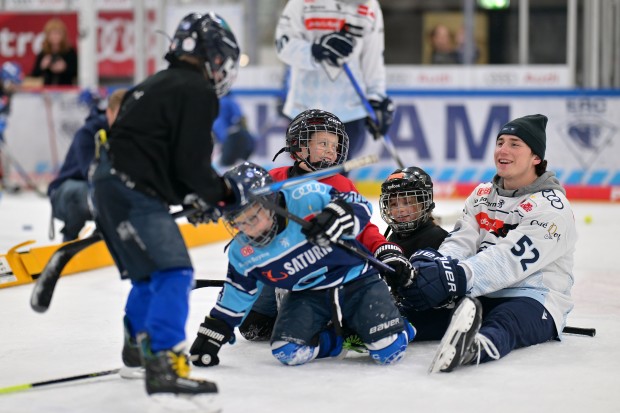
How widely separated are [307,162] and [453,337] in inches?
37.4

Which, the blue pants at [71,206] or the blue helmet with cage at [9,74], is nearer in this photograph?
the blue pants at [71,206]

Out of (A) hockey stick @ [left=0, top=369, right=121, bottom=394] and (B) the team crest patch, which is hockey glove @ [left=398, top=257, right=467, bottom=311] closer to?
A: (B) the team crest patch

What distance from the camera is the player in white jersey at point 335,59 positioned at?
588 cm

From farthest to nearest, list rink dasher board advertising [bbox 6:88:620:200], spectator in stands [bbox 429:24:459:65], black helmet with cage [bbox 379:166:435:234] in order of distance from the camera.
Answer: spectator in stands [bbox 429:24:459:65] < rink dasher board advertising [bbox 6:88:620:200] < black helmet with cage [bbox 379:166:435:234]

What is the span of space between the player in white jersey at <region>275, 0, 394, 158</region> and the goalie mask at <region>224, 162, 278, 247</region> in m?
2.48

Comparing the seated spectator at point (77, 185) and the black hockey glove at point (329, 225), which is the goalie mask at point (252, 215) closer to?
the black hockey glove at point (329, 225)

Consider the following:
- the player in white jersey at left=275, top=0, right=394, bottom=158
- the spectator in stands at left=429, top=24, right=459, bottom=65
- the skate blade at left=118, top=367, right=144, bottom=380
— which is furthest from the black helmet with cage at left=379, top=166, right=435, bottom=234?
the spectator in stands at left=429, top=24, right=459, bottom=65

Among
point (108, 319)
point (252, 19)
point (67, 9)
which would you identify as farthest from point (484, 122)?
point (108, 319)

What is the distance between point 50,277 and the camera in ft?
10.2

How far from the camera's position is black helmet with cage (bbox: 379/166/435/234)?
4.02 m

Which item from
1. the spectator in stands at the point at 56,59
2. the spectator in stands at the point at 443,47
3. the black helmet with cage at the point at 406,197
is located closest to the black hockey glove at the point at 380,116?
the black helmet with cage at the point at 406,197

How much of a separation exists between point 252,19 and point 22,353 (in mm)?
6848

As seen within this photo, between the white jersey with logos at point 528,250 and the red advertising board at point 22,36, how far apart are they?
852 centimetres

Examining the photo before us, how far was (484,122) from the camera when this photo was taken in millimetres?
9289
